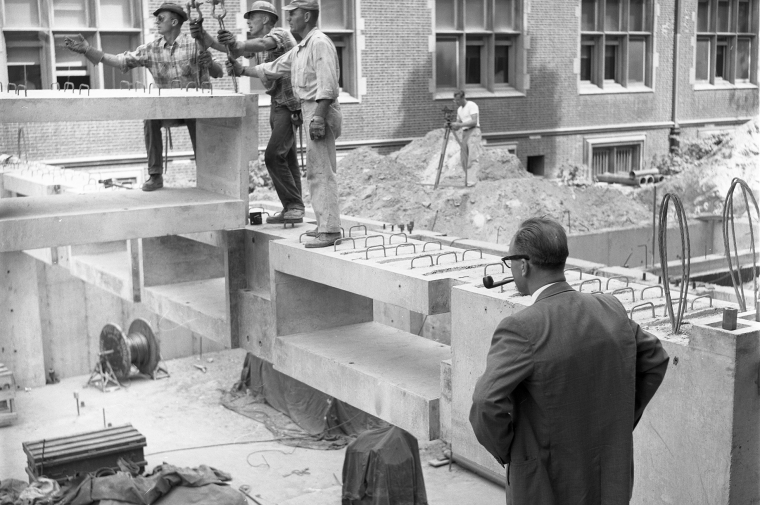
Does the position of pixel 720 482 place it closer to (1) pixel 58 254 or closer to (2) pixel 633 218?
(1) pixel 58 254

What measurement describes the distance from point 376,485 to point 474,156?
383 inches

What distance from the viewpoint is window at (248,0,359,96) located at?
21.7 metres

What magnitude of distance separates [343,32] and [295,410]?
10.5 meters

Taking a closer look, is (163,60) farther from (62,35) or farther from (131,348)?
(62,35)

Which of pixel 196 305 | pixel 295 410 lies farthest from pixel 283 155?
pixel 295 410

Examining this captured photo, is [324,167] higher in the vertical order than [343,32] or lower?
lower

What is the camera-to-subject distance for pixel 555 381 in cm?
348

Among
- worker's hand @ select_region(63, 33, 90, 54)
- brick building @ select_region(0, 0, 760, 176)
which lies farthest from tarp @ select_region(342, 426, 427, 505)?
brick building @ select_region(0, 0, 760, 176)

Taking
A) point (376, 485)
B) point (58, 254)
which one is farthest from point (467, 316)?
point (58, 254)

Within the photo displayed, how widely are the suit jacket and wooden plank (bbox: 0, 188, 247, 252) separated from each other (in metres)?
5.73

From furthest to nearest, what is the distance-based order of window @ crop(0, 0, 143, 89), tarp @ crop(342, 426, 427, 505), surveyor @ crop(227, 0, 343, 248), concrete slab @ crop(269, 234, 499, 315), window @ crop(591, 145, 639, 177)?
window @ crop(591, 145, 639, 177) < window @ crop(0, 0, 143, 89) < tarp @ crop(342, 426, 427, 505) < surveyor @ crop(227, 0, 343, 248) < concrete slab @ crop(269, 234, 499, 315)

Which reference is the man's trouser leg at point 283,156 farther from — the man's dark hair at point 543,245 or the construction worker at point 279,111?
the man's dark hair at point 543,245

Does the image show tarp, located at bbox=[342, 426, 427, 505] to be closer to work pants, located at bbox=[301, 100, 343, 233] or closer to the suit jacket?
work pants, located at bbox=[301, 100, 343, 233]

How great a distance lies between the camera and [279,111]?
9.09m
